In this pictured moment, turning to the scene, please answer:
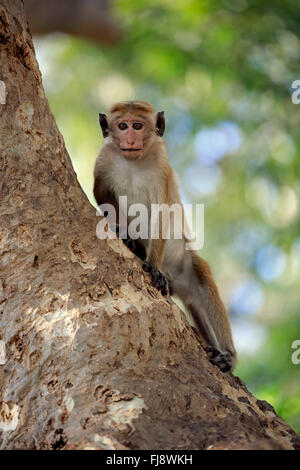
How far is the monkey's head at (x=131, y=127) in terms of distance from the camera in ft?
19.8

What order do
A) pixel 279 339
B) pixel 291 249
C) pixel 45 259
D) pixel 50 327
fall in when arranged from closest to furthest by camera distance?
1. pixel 50 327
2. pixel 45 259
3. pixel 279 339
4. pixel 291 249

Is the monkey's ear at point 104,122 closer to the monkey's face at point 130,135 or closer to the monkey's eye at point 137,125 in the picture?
the monkey's face at point 130,135

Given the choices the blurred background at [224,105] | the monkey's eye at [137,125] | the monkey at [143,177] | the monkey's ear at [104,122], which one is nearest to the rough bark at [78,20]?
the blurred background at [224,105]

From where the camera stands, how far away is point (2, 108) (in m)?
4.40

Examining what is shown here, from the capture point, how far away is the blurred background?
1154 centimetres

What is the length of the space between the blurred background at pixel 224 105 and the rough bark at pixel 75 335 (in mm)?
5781

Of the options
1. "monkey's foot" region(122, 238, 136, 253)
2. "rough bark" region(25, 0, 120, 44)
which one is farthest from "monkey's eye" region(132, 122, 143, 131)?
"rough bark" region(25, 0, 120, 44)

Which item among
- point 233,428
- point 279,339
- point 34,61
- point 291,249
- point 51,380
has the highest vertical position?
point 291,249

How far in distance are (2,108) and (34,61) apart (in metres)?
0.47

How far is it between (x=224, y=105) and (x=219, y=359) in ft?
30.9

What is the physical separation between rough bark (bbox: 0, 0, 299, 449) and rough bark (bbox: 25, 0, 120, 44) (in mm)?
8757

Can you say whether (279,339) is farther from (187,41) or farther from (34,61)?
(34,61)

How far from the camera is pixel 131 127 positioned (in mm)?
6086

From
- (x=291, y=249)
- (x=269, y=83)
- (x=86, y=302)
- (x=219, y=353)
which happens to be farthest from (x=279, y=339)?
(x=86, y=302)
